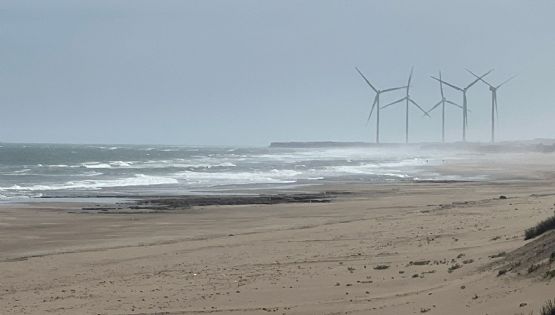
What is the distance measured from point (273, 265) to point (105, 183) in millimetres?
40032

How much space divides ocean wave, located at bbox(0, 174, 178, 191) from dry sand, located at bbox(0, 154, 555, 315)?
2013cm

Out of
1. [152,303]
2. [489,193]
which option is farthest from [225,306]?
[489,193]

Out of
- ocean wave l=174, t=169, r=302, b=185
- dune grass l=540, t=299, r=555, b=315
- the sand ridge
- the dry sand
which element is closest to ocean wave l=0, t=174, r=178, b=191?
ocean wave l=174, t=169, r=302, b=185

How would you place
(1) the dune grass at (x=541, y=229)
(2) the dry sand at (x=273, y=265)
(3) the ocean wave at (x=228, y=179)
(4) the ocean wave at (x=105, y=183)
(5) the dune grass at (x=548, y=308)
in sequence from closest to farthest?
(5) the dune grass at (x=548, y=308) → (2) the dry sand at (x=273, y=265) → (1) the dune grass at (x=541, y=229) → (4) the ocean wave at (x=105, y=183) → (3) the ocean wave at (x=228, y=179)

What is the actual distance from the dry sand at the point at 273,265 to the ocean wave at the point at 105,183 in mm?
20128

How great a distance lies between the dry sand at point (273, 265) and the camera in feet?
35.3

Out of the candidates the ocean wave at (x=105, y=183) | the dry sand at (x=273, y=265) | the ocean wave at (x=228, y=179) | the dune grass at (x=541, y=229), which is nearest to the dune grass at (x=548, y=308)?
the dry sand at (x=273, y=265)

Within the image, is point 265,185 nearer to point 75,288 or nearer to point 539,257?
point 75,288

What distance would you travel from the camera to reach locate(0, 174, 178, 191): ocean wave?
47.4 m

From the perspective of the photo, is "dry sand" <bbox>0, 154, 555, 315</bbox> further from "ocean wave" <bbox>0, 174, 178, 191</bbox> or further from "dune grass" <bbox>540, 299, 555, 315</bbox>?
"ocean wave" <bbox>0, 174, 178, 191</bbox>

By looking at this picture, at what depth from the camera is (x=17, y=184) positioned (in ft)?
167

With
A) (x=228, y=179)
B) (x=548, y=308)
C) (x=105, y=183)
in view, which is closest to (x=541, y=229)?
(x=548, y=308)

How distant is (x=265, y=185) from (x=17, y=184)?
16298 millimetres

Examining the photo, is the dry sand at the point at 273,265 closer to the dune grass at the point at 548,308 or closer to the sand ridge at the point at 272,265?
the sand ridge at the point at 272,265
